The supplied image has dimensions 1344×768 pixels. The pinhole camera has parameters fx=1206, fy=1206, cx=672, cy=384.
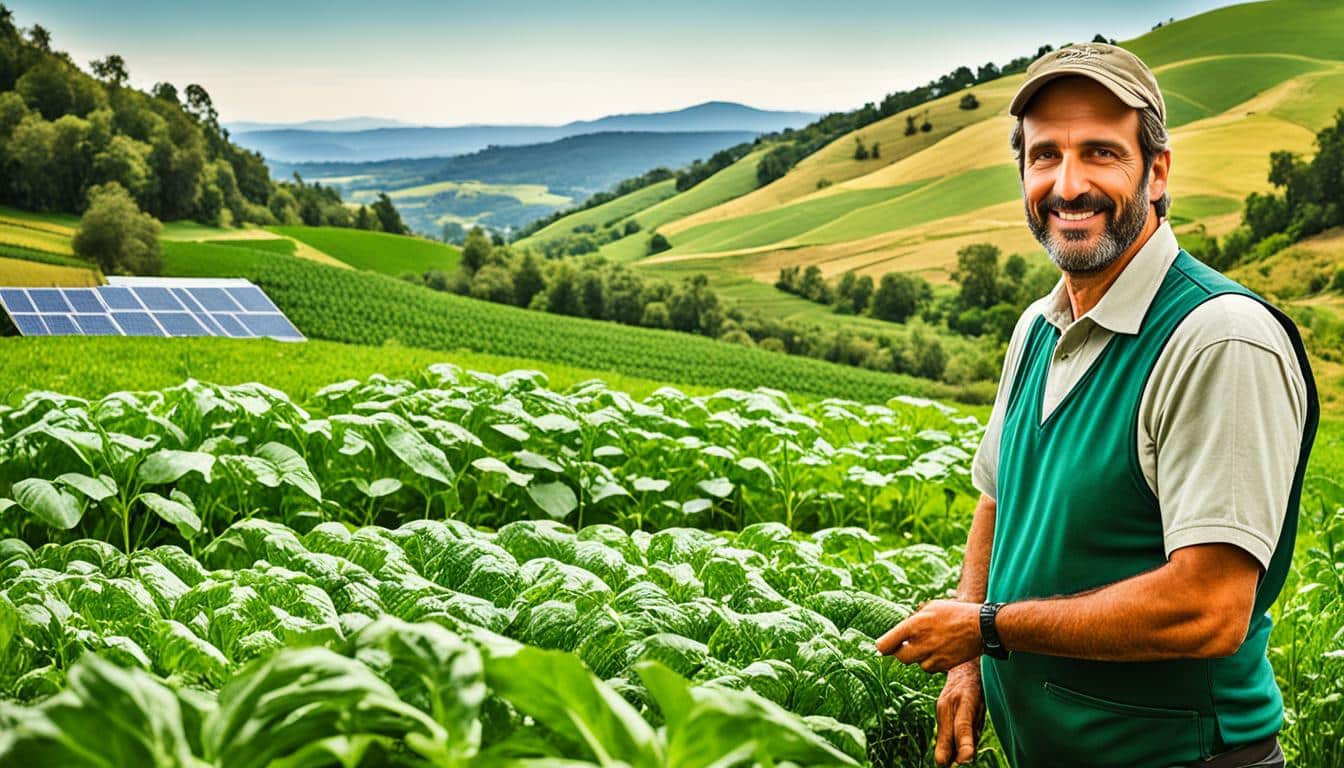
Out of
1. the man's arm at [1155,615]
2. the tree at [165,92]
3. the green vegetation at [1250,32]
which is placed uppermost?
the green vegetation at [1250,32]

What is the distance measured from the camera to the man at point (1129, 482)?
1513 millimetres

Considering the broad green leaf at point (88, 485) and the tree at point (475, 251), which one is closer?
the broad green leaf at point (88, 485)

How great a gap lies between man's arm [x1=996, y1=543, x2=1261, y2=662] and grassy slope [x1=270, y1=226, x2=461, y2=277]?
9.95 m

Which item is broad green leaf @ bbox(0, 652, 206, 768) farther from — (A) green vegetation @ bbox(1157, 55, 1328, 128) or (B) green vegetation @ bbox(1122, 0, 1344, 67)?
(B) green vegetation @ bbox(1122, 0, 1344, 67)

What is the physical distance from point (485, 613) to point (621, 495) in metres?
2.61

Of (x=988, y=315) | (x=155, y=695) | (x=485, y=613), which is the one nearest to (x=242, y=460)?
(x=485, y=613)

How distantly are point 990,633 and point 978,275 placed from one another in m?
12.1

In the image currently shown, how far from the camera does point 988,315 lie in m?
12.9

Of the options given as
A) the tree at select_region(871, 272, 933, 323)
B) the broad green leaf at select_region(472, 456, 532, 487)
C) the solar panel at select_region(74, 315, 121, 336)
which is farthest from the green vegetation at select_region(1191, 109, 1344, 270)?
the solar panel at select_region(74, 315, 121, 336)

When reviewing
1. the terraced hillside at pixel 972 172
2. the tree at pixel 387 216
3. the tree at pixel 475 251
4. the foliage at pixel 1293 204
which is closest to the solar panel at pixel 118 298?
the tree at pixel 387 216

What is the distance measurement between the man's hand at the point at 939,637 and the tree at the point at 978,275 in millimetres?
11784

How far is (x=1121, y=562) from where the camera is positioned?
166cm

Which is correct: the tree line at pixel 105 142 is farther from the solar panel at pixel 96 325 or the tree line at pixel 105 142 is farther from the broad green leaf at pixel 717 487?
the broad green leaf at pixel 717 487

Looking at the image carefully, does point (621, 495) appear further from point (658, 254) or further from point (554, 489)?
point (658, 254)
